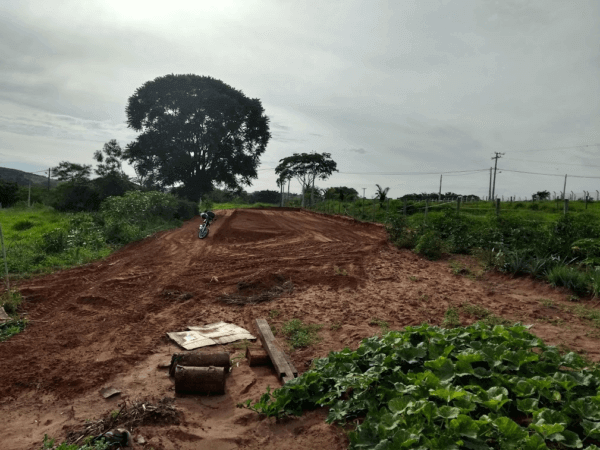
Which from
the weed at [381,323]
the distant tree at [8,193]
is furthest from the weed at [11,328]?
the distant tree at [8,193]

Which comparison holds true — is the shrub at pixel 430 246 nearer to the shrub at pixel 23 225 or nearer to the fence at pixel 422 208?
the fence at pixel 422 208

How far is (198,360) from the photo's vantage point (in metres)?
3.82

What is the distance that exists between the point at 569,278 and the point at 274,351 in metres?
4.83

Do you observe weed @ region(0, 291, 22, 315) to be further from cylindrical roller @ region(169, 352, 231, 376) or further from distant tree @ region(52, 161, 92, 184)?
distant tree @ region(52, 161, 92, 184)

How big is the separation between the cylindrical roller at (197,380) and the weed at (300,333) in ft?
3.76

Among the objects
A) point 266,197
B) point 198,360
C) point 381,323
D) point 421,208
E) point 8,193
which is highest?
point 266,197

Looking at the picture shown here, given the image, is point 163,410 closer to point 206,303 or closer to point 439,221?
point 206,303

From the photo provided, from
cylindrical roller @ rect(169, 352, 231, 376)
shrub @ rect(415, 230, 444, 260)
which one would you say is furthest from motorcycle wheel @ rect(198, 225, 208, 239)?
cylindrical roller @ rect(169, 352, 231, 376)

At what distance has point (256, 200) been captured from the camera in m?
57.3

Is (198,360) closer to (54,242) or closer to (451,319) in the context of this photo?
(451,319)

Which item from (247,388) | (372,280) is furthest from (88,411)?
(372,280)

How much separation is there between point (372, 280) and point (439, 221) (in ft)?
15.1

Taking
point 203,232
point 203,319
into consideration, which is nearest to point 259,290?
point 203,319

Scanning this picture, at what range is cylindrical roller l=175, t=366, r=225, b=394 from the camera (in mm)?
3498
